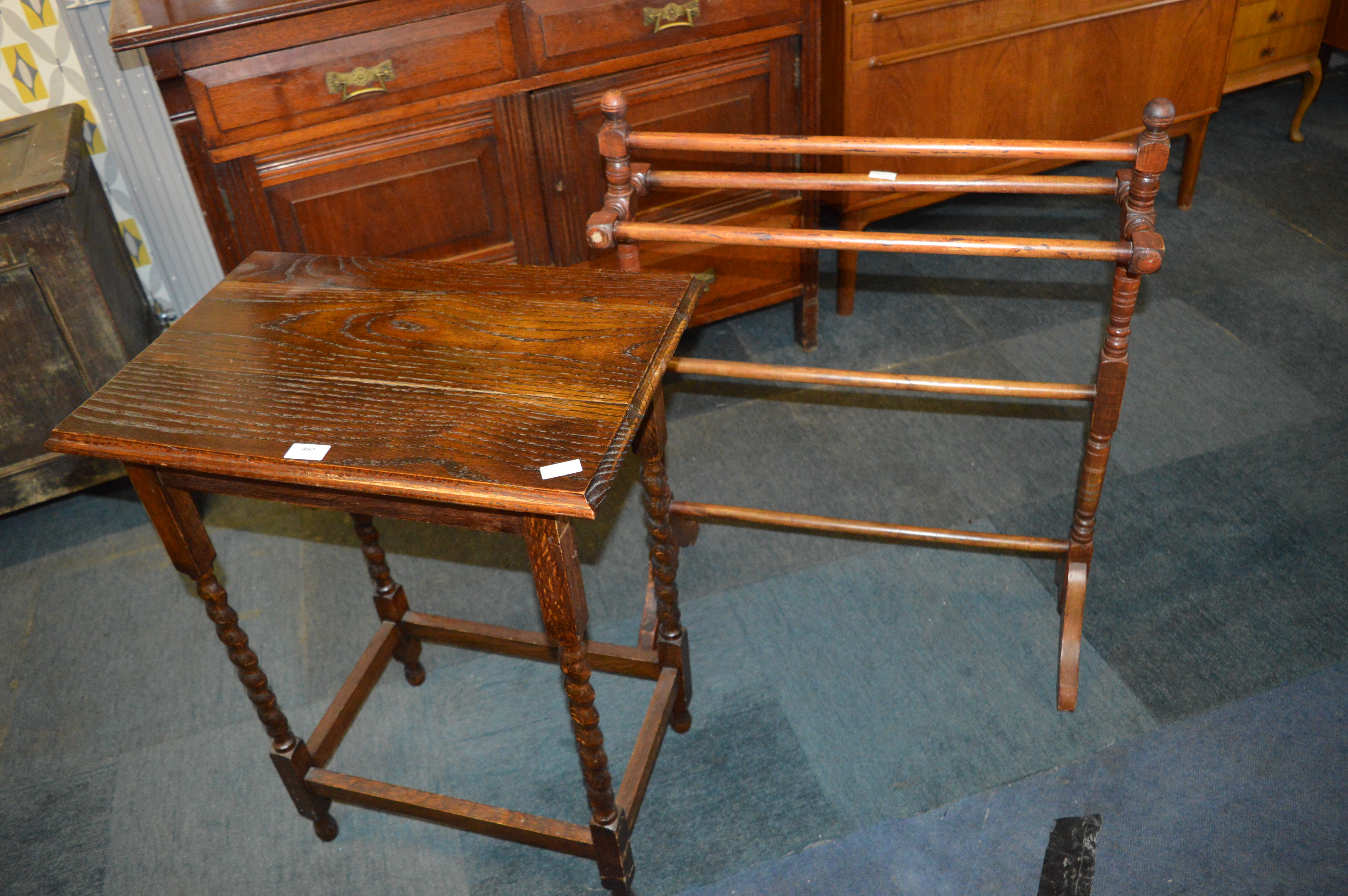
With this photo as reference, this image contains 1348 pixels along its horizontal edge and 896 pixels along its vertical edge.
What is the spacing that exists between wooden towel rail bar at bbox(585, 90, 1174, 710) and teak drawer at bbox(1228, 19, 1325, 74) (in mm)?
2215

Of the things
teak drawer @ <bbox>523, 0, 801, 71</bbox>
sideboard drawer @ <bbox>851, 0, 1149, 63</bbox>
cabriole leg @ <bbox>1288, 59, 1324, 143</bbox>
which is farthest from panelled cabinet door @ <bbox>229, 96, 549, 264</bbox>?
cabriole leg @ <bbox>1288, 59, 1324, 143</bbox>

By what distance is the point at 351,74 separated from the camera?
2.11 m

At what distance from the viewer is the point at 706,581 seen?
2297 millimetres

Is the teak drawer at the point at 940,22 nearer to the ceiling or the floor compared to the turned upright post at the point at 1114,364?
nearer to the ceiling

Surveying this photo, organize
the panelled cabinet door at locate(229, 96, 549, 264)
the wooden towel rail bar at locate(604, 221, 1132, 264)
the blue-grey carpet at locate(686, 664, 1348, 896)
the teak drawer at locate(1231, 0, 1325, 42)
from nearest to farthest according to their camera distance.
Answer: the wooden towel rail bar at locate(604, 221, 1132, 264)
the blue-grey carpet at locate(686, 664, 1348, 896)
the panelled cabinet door at locate(229, 96, 549, 264)
the teak drawer at locate(1231, 0, 1325, 42)

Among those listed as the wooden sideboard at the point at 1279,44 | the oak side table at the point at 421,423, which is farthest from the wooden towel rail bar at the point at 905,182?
the wooden sideboard at the point at 1279,44

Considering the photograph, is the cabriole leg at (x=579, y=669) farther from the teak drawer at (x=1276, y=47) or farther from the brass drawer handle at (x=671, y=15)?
the teak drawer at (x=1276, y=47)

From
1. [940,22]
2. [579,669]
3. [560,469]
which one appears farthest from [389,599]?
[940,22]

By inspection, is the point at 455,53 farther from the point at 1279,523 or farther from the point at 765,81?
A: the point at 1279,523

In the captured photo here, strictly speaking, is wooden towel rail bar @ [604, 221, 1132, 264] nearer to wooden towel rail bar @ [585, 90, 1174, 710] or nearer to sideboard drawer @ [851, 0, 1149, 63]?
wooden towel rail bar @ [585, 90, 1174, 710]

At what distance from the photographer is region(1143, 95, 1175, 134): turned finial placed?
1515 mm

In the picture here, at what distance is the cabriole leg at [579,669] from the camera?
130 cm

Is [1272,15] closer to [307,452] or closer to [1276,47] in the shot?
[1276,47]

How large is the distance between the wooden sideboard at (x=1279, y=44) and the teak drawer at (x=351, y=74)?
8.21ft
